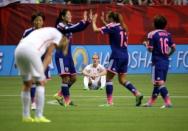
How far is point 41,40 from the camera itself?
14641 millimetres

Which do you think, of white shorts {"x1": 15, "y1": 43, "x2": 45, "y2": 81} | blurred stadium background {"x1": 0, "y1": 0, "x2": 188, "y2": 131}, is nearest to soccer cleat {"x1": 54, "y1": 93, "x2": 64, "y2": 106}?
blurred stadium background {"x1": 0, "y1": 0, "x2": 188, "y2": 131}

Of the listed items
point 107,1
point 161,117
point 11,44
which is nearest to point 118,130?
point 161,117

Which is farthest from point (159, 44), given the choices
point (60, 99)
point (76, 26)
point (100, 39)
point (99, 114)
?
point (100, 39)

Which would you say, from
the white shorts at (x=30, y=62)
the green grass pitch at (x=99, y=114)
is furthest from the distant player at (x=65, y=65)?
the white shorts at (x=30, y=62)

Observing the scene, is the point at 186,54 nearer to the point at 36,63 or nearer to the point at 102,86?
the point at 102,86

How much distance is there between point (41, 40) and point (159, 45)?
480 centimetres

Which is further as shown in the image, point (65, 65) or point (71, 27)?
point (65, 65)

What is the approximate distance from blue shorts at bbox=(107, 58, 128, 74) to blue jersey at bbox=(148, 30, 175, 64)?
1.04 metres

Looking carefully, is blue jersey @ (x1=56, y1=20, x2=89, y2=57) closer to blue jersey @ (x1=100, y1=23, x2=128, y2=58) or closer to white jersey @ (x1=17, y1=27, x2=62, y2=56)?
blue jersey @ (x1=100, y1=23, x2=128, y2=58)

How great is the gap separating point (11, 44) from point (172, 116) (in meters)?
16.6

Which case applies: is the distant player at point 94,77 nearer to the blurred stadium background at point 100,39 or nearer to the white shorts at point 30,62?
the blurred stadium background at point 100,39

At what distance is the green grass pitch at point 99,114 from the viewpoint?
47.2 feet

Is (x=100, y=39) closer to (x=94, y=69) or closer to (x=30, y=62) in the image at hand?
(x=94, y=69)

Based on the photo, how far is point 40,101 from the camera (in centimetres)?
1468
